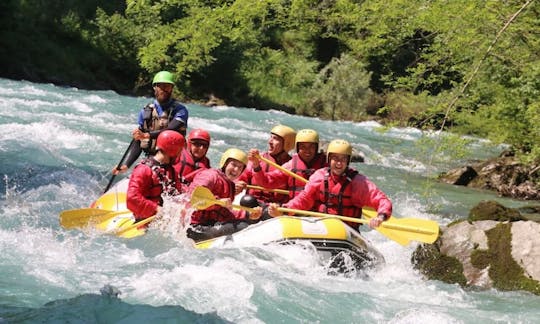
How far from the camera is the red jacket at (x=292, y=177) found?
705cm

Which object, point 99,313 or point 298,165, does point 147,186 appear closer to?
point 298,165

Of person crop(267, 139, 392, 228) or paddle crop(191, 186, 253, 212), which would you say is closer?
paddle crop(191, 186, 253, 212)

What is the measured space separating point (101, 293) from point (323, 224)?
6.90 ft

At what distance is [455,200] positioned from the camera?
38.3 feet

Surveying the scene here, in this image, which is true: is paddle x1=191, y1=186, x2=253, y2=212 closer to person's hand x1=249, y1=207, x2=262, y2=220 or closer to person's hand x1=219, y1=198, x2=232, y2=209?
person's hand x1=219, y1=198, x2=232, y2=209

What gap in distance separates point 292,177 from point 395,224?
177 cm

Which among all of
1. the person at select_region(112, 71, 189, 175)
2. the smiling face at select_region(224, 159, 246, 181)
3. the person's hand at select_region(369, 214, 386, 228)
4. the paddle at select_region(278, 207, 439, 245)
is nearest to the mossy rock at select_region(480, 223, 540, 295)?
the paddle at select_region(278, 207, 439, 245)

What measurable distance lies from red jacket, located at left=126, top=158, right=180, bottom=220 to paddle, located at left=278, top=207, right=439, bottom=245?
1.16m

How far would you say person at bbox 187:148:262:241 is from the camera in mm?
5699

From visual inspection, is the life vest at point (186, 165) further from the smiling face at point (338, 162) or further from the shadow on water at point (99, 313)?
the shadow on water at point (99, 313)

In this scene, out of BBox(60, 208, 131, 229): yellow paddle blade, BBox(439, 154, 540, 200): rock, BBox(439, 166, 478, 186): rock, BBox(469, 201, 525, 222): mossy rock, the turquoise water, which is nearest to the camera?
the turquoise water

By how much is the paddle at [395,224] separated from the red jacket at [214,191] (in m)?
0.21

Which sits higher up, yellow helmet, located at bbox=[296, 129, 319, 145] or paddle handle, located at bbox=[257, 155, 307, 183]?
yellow helmet, located at bbox=[296, 129, 319, 145]

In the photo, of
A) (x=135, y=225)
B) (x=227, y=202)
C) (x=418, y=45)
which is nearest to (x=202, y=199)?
(x=227, y=202)
